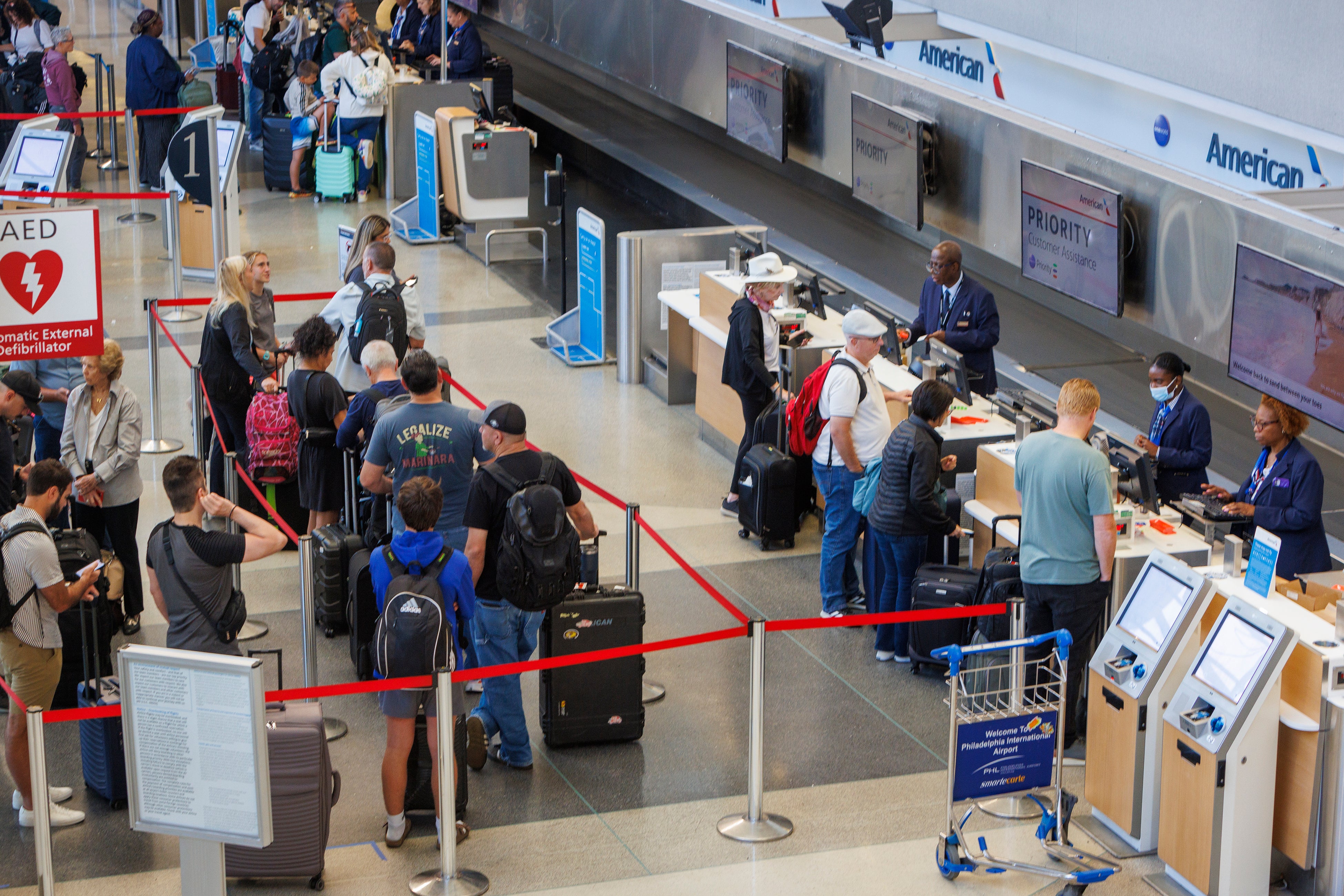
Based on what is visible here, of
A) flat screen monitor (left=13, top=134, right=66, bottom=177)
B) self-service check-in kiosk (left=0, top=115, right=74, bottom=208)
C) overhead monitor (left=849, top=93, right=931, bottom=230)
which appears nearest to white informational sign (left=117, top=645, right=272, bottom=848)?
overhead monitor (left=849, top=93, right=931, bottom=230)

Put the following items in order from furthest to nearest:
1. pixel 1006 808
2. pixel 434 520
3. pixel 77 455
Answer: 1. pixel 77 455
2. pixel 1006 808
3. pixel 434 520

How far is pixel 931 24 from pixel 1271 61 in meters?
5.62

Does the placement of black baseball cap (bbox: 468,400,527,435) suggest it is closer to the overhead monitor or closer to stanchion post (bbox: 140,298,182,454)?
stanchion post (bbox: 140,298,182,454)

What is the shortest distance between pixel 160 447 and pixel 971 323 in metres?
5.34

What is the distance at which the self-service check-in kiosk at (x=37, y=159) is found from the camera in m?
14.3

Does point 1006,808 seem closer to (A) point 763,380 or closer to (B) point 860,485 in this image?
(B) point 860,485

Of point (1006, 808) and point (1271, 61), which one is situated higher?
point (1271, 61)

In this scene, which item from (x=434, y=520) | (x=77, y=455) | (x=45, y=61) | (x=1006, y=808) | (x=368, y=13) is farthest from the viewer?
(x=368, y=13)

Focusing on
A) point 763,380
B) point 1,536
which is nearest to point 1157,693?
point 763,380

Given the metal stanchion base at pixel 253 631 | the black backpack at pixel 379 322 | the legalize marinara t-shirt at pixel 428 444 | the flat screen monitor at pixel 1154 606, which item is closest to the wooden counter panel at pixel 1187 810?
the flat screen monitor at pixel 1154 606

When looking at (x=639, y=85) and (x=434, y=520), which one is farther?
(x=639, y=85)

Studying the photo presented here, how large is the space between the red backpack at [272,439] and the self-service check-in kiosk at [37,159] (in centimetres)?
645

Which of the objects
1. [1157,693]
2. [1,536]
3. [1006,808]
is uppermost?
[1,536]

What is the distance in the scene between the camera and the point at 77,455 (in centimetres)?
812
